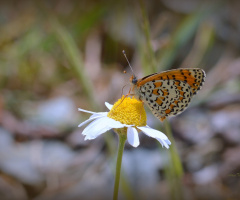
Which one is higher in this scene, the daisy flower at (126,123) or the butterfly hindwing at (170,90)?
the butterfly hindwing at (170,90)

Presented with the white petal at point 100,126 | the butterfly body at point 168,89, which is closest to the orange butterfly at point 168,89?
the butterfly body at point 168,89

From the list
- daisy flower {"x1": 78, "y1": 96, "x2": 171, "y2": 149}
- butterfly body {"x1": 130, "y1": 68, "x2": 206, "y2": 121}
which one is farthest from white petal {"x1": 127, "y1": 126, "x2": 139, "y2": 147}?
butterfly body {"x1": 130, "y1": 68, "x2": 206, "y2": 121}

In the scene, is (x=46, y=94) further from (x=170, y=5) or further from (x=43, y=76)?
(x=170, y=5)

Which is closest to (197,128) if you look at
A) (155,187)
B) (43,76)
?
(155,187)

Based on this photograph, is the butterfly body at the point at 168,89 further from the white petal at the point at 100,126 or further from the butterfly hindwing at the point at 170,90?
the white petal at the point at 100,126

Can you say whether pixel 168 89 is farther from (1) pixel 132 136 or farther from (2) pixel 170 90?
(1) pixel 132 136

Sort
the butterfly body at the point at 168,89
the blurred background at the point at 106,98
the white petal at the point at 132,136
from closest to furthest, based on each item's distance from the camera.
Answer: the white petal at the point at 132,136, the butterfly body at the point at 168,89, the blurred background at the point at 106,98

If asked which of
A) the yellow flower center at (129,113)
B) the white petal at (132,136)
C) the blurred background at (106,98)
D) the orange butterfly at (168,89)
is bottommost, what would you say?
the white petal at (132,136)
